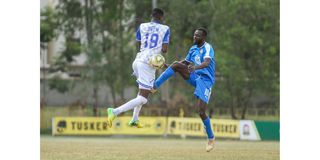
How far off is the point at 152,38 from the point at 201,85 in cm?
171

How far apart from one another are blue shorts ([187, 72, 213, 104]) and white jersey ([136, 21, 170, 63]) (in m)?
1.20

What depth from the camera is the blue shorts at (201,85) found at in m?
17.3

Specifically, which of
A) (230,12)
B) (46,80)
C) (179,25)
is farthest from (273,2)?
(46,80)

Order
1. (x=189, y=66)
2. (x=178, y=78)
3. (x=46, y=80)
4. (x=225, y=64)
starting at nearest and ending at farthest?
1. (x=189, y=66)
2. (x=225, y=64)
3. (x=178, y=78)
4. (x=46, y=80)

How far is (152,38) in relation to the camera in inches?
659

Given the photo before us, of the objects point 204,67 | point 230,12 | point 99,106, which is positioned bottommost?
point 99,106

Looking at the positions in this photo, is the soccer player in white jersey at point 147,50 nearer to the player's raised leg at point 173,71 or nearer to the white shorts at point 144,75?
the white shorts at point 144,75

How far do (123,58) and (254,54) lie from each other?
8560 millimetres

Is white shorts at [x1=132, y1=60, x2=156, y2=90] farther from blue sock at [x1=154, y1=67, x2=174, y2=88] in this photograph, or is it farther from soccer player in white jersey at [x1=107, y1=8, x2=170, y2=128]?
blue sock at [x1=154, y1=67, x2=174, y2=88]

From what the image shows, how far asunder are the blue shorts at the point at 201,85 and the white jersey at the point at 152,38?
1196 mm

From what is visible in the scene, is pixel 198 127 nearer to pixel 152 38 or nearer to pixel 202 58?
pixel 202 58

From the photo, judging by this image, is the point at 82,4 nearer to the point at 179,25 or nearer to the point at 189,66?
the point at 179,25

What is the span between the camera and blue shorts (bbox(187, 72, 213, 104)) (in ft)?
56.9

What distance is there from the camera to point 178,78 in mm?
47875
